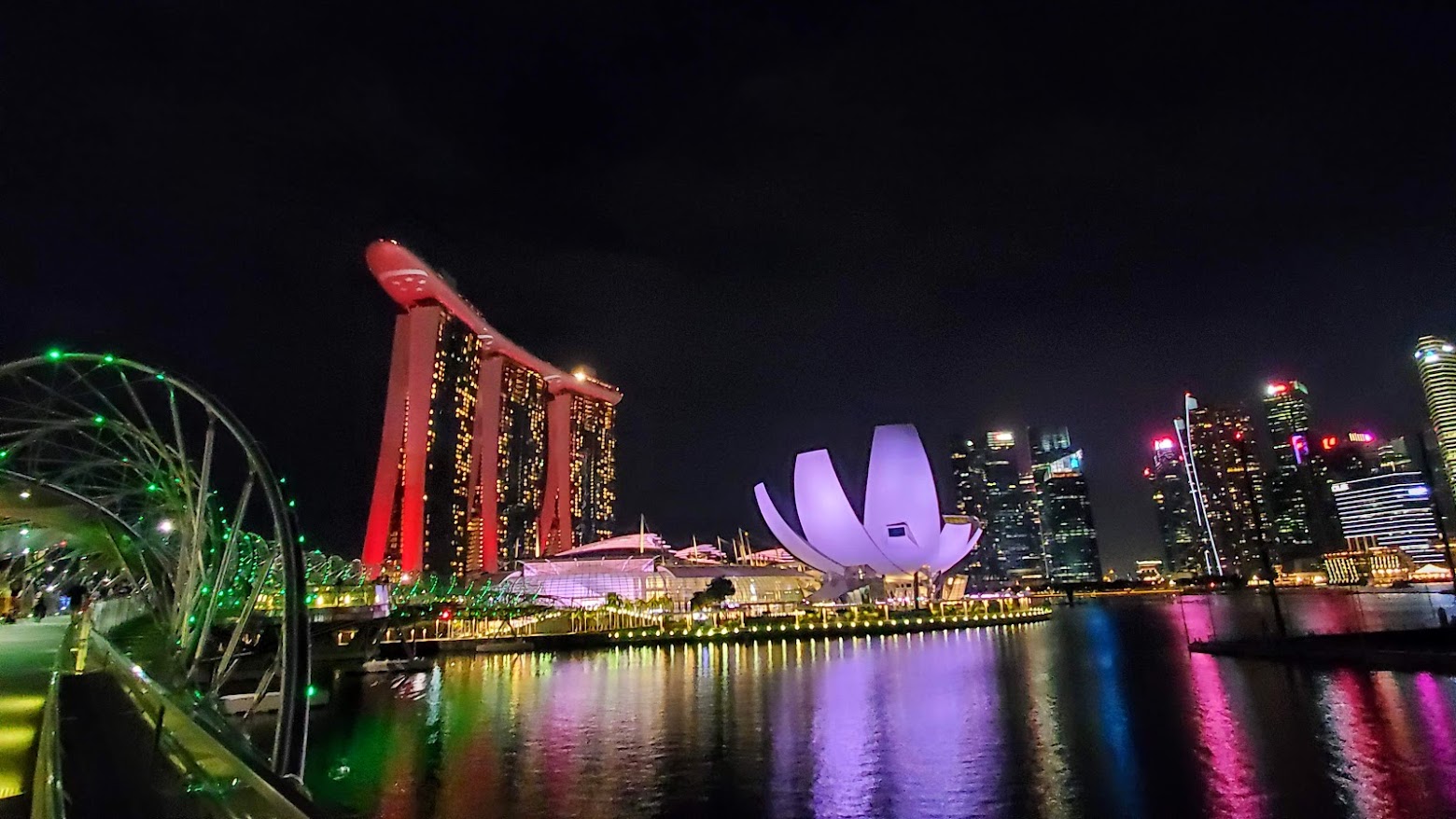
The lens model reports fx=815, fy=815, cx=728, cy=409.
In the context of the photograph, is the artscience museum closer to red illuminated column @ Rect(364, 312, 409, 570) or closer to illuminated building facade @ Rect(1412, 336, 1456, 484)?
red illuminated column @ Rect(364, 312, 409, 570)

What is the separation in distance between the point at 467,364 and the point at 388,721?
78.8 meters

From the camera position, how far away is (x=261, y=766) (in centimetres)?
478

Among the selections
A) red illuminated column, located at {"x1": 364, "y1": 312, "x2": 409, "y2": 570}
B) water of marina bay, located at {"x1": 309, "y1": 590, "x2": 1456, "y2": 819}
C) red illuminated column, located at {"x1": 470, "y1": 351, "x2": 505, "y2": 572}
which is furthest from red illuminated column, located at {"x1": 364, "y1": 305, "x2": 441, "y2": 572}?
water of marina bay, located at {"x1": 309, "y1": 590, "x2": 1456, "y2": 819}

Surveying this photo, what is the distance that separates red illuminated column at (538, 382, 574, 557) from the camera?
10462 centimetres

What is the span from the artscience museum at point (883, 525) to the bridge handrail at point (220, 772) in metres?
52.2

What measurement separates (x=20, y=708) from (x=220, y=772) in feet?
17.2

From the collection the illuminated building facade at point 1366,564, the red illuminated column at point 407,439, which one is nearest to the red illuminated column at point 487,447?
the red illuminated column at point 407,439

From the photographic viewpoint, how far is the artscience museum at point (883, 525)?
56375mm

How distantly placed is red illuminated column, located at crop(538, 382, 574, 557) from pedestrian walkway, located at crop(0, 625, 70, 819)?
86.3m

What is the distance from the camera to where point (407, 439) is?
240 ft

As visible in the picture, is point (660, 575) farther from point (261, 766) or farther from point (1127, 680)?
point (261, 766)

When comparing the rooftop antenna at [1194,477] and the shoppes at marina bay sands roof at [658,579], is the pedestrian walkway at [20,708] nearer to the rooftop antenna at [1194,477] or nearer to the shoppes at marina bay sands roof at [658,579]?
the shoppes at marina bay sands roof at [658,579]

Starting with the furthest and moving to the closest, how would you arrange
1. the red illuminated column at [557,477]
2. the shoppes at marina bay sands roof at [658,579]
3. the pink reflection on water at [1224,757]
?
the red illuminated column at [557,477] → the shoppes at marina bay sands roof at [658,579] → the pink reflection on water at [1224,757]

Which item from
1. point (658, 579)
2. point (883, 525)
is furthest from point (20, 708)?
point (658, 579)
